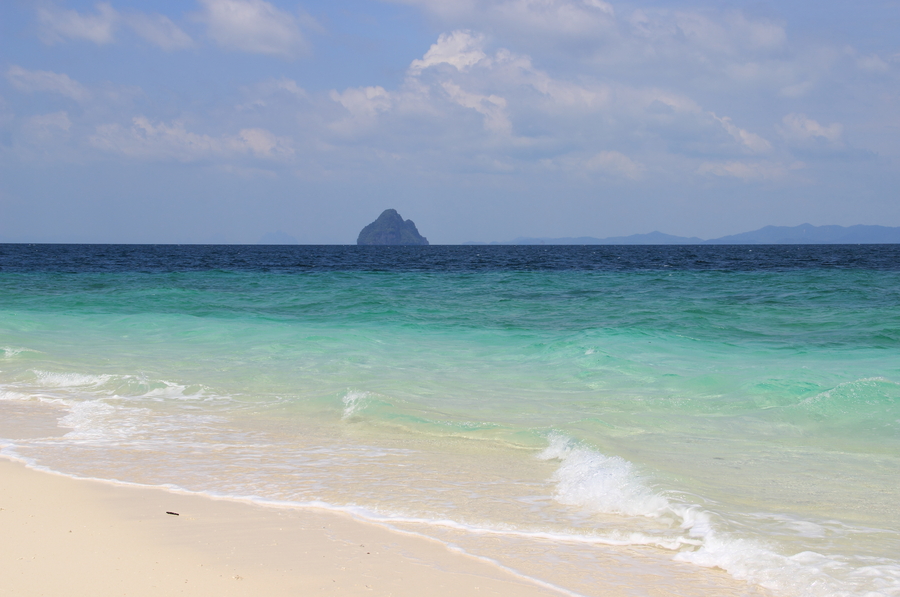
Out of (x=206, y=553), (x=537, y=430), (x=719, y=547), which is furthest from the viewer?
(x=537, y=430)

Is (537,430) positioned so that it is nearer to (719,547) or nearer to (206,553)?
(719,547)

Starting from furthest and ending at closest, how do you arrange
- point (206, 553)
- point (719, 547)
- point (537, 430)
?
point (537, 430)
point (719, 547)
point (206, 553)

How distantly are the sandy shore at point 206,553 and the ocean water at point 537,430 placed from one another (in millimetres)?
236

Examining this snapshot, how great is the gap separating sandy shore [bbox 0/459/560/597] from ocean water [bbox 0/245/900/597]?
24 centimetres

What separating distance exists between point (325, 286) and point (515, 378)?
700 inches

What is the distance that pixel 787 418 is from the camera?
6652 millimetres

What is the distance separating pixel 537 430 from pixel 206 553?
3.22 m

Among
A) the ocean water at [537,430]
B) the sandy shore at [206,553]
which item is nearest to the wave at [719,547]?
the ocean water at [537,430]

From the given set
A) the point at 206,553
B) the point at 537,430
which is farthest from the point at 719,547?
the point at 206,553

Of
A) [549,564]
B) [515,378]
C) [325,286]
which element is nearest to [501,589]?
[549,564]

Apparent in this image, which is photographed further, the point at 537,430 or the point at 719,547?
the point at 537,430

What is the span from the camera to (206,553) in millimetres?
3297

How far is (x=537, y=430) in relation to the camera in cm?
582

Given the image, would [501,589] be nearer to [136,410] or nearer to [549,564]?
[549,564]
